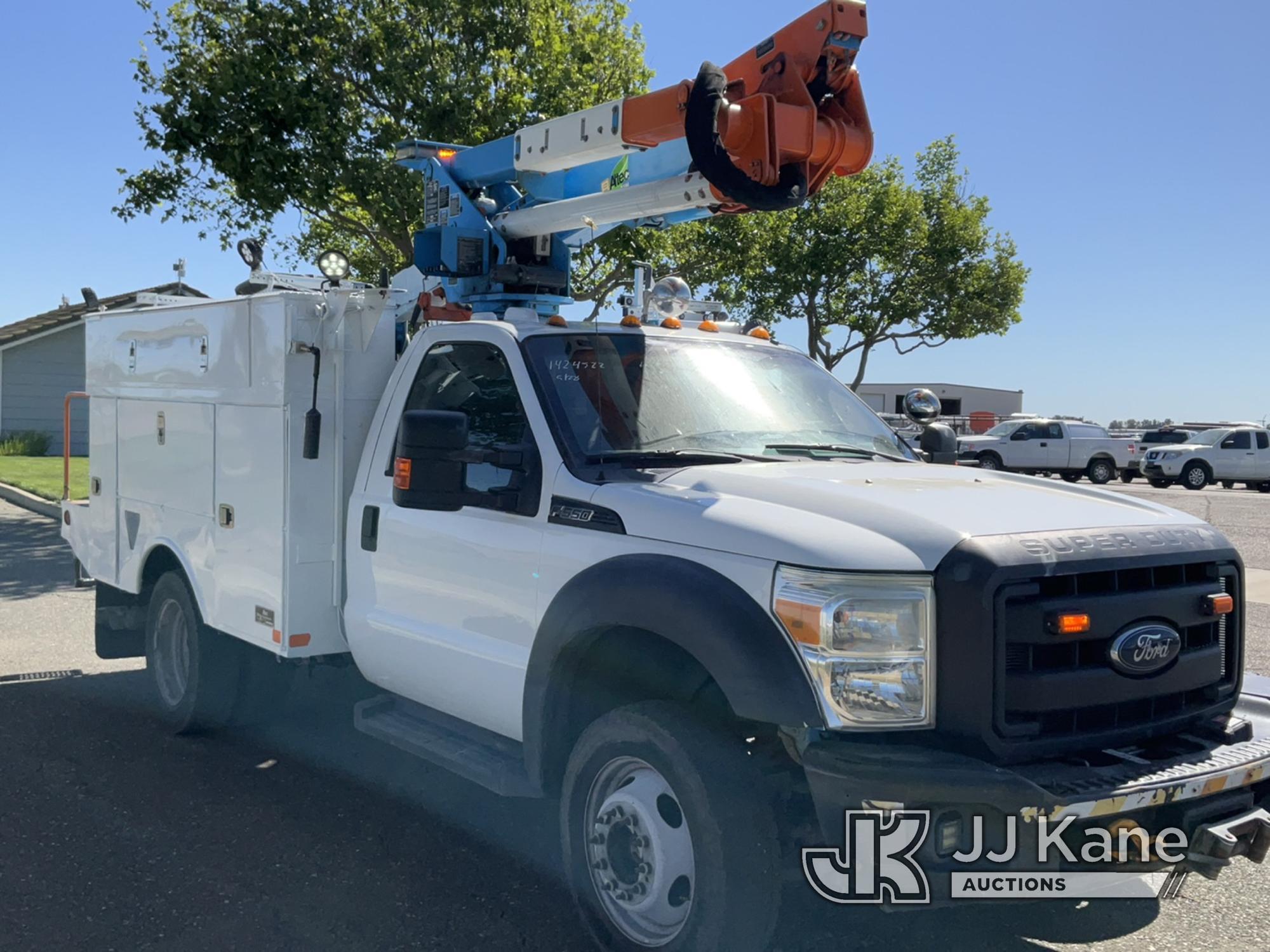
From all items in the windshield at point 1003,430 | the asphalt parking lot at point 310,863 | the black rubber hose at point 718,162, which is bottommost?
the asphalt parking lot at point 310,863

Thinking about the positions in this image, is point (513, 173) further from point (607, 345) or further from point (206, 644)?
point (206, 644)

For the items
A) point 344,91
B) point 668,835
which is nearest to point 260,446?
point 668,835

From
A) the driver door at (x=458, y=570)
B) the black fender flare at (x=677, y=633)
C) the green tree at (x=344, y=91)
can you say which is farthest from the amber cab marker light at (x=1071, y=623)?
the green tree at (x=344, y=91)

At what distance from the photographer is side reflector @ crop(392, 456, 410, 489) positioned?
418 cm

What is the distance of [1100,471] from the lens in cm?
3456

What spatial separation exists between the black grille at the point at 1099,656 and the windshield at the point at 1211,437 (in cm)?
3128

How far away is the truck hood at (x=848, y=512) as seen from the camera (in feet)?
10.6

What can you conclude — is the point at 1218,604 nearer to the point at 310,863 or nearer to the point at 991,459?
the point at 310,863

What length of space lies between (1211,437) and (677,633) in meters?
32.7

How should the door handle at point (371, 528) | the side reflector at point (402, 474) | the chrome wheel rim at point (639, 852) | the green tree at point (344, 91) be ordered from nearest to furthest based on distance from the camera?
the chrome wheel rim at point (639, 852)
the side reflector at point (402, 474)
the door handle at point (371, 528)
the green tree at point (344, 91)

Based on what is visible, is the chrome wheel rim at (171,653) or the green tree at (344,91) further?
the green tree at (344,91)

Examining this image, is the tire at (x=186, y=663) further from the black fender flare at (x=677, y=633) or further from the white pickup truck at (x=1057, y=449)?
the white pickup truck at (x=1057, y=449)

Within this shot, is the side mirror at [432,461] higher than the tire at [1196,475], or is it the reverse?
the side mirror at [432,461]

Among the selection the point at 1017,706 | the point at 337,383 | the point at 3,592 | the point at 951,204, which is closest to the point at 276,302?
the point at 337,383
